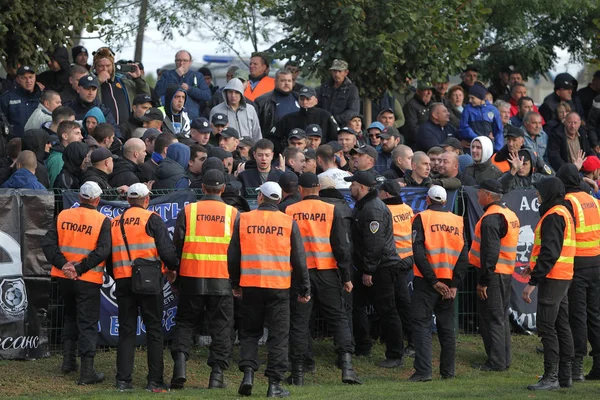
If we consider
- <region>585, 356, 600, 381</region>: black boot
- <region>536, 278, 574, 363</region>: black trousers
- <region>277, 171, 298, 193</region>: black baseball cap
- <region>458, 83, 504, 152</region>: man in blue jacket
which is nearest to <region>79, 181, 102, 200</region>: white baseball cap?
<region>277, 171, 298, 193</region>: black baseball cap

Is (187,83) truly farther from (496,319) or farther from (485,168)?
(496,319)

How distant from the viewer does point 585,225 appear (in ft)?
44.7

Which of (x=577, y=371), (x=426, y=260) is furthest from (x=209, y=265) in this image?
(x=577, y=371)

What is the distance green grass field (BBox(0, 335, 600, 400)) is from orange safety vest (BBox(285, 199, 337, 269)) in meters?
1.50

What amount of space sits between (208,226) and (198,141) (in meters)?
3.47

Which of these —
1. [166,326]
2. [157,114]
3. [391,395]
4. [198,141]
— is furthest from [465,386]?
[157,114]

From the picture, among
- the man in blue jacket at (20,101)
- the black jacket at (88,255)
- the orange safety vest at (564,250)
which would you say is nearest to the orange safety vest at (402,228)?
the orange safety vest at (564,250)

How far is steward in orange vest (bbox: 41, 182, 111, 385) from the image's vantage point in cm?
1305

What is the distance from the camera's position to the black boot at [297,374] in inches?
531

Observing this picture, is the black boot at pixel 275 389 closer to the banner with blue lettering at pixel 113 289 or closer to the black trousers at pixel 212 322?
the black trousers at pixel 212 322

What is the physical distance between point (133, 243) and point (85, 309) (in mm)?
1003

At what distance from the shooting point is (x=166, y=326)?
1475cm

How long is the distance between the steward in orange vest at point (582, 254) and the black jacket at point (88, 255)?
5.37 meters

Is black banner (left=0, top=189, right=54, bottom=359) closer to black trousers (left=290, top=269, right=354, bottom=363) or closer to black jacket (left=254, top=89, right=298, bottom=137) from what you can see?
black trousers (left=290, top=269, right=354, bottom=363)
